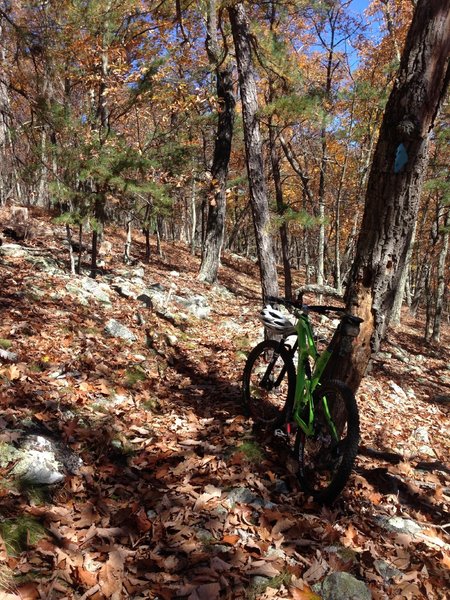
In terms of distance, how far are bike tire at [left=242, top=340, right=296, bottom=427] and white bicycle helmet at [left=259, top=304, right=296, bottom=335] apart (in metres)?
0.27

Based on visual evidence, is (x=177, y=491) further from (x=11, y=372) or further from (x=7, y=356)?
(x=7, y=356)

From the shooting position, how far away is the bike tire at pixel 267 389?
4.39 meters

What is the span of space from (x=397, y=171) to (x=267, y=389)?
2.83 metres

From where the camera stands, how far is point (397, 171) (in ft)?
11.0

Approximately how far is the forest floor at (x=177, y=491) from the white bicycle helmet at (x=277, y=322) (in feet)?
3.87

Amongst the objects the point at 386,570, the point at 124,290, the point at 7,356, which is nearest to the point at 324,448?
the point at 386,570

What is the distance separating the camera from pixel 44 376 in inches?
183

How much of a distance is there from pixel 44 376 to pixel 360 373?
11.0 ft

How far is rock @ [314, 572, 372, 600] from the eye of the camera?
2.49 metres

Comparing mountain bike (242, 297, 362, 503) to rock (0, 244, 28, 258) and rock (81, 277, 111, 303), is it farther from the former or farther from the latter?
rock (0, 244, 28, 258)

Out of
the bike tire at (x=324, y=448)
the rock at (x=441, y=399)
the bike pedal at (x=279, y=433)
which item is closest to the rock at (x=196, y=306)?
the rock at (x=441, y=399)

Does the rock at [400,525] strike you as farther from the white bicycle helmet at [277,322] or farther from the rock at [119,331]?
the rock at [119,331]

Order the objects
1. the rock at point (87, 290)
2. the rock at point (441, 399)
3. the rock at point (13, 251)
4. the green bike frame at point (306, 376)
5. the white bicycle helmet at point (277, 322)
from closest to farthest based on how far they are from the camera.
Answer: the green bike frame at point (306, 376) → the white bicycle helmet at point (277, 322) → the rock at point (87, 290) → the rock at point (441, 399) → the rock at point (13, 251)

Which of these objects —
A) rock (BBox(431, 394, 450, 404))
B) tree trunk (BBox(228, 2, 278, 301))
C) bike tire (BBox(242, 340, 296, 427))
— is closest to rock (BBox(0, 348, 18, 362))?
bike tire (BBox(242, 340, 296, 427))
